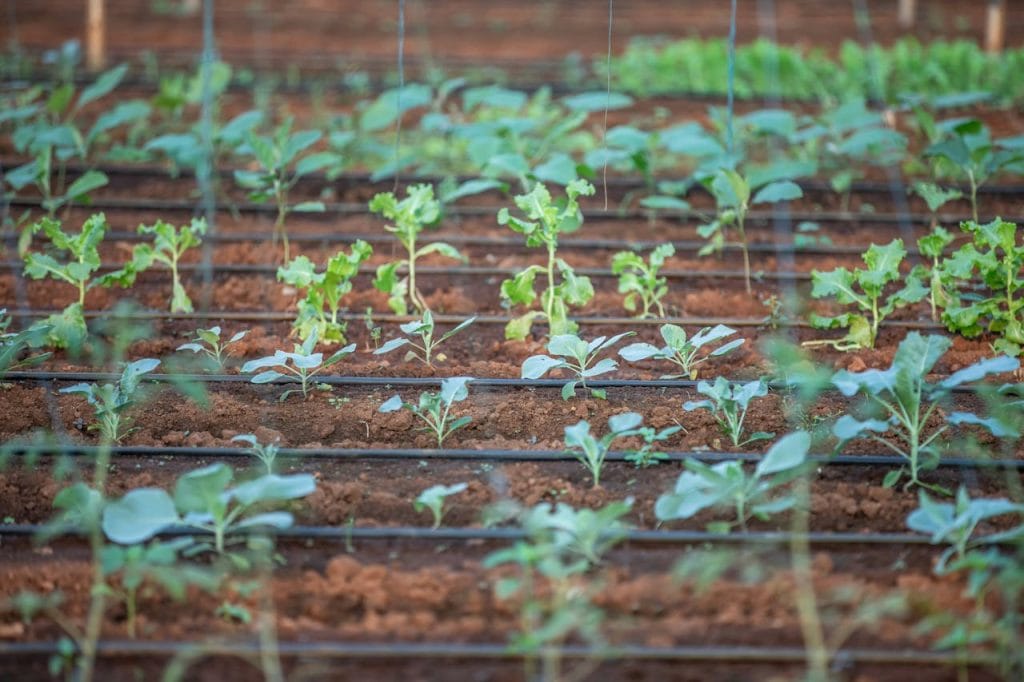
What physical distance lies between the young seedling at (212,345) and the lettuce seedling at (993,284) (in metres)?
2.22

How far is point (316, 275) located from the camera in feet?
12.3

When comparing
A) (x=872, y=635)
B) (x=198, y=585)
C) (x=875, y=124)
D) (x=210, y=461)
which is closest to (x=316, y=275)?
(x=210, y=461)

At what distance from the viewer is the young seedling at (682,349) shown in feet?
10.6

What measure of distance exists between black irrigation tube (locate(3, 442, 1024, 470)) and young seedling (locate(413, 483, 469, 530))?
0.26 meters

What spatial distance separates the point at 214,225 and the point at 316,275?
4.29ft

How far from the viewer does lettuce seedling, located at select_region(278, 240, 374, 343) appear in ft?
11.9

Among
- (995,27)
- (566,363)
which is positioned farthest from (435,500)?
(995,27)

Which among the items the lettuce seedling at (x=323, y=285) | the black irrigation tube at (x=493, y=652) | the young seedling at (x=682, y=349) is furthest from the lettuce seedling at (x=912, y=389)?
the lettuce seedling at (x=323, y=285)

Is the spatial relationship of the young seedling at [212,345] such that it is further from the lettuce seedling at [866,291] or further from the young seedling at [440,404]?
the lettuce seedling at [866,291]

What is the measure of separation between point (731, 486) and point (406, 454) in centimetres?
92

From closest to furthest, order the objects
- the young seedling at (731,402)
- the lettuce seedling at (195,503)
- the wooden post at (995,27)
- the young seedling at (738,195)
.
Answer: the lettuce seedling at (195,503) < the young seedling at (731,402) < the young seedling at (738,195) < the wooden post at (995,27)

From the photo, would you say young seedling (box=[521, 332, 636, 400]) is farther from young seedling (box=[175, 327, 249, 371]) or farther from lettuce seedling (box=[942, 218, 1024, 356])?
lettuce seedling (box=[942, 218, 1024, 356])

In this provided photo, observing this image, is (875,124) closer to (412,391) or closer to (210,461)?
(412,391)

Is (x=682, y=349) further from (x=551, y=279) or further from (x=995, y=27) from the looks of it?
(x=995, y=27)
